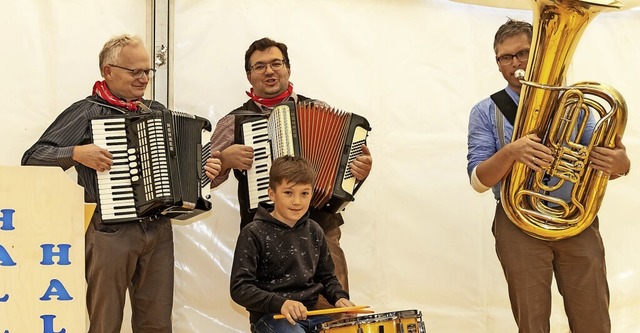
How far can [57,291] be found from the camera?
2.77 metres

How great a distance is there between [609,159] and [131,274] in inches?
85.8

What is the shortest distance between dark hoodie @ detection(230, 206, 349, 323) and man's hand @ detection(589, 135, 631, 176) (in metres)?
1.24

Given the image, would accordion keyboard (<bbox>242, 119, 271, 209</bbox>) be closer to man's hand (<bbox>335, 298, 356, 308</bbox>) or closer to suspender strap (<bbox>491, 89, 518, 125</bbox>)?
man's hand (<bbox>335, 298, 356, 308</bbox>)

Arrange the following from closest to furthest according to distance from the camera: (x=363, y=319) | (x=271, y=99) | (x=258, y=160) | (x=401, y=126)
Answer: (x=363, y=319), (x=258, y=160), (x=271, y=99), (x=401, y=126)

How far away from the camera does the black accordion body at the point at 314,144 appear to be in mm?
4168

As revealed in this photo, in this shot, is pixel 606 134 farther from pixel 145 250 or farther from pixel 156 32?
pixel 156 32

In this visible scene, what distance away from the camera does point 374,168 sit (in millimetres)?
5320

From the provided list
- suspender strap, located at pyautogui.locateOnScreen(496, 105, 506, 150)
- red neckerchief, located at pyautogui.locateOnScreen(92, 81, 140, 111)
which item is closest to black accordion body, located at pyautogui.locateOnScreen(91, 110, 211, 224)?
red neckerchief, located at pyautogui.locateOnScreen(92, 81, 140, 111)

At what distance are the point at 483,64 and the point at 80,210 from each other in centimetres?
332

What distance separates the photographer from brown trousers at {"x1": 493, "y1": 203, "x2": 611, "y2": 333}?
388 centimetres

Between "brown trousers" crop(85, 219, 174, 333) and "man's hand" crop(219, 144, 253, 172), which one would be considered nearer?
"brown trousers" crop(85, 219, 174, 333)

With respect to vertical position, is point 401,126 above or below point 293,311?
above

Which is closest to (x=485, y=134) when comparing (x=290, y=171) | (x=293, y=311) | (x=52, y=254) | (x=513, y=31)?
(x=513, y=31)

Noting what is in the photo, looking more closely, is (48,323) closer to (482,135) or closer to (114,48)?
(114,48)
